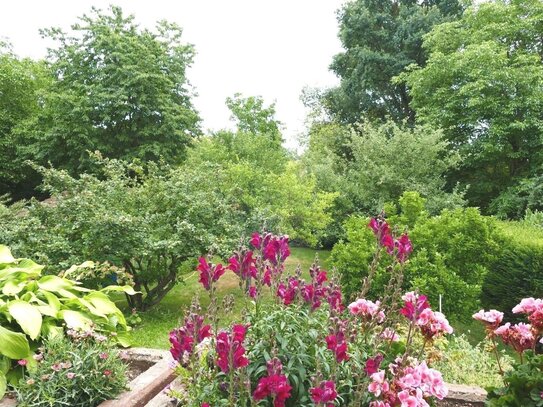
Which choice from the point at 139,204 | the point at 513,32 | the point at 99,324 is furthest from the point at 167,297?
the point at 513,32

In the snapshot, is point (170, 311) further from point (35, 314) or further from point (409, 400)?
point (409, 400)

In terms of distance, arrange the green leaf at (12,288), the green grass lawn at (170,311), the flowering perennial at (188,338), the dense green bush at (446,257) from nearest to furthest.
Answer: the flowering perennial at (188,338), the green leaf at (12,288), the green grass lawn at (170,311), the dense green bush at (446,257)

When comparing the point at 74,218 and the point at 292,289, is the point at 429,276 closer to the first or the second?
the point at 292,289

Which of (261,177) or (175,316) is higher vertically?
(261,177)

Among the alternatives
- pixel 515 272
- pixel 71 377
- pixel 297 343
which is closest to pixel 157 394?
pixel 71 377

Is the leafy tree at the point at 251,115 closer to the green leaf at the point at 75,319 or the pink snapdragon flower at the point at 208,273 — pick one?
the green leaf at the point at 75,319

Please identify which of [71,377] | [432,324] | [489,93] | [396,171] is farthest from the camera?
[489,93]

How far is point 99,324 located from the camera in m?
3.59

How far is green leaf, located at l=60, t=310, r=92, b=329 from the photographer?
321 centimetres

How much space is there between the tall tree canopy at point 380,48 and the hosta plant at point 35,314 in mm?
16421

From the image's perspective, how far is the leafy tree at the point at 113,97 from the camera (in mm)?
14578

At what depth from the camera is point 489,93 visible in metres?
12.8

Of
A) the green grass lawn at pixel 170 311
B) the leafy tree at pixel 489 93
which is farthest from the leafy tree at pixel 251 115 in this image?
the leafy tree at pixel 489 93

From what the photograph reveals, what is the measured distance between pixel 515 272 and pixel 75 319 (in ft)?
20.2
